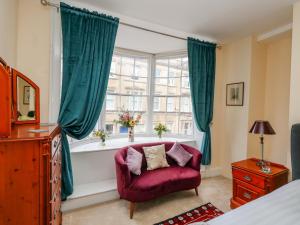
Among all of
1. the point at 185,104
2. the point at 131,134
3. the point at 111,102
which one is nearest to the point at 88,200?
the point at 131,134

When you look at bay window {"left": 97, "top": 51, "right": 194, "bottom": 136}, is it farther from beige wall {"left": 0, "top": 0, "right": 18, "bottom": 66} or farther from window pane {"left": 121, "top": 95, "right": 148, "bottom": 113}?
beige wall {"left": 0, "top": 0, "right": 18, "bottom": 66}

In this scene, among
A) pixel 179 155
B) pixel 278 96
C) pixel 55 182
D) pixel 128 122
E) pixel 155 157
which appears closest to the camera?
pixel 55 182

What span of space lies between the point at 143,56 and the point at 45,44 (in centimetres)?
197

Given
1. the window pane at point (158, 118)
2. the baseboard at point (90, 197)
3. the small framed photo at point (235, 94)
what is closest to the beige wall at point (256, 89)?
the small framed photo at point (235, 94)

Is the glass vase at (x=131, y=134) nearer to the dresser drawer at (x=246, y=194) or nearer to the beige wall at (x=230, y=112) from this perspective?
the beige wall at (x=230, y=112)

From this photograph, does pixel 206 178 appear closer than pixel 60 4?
No

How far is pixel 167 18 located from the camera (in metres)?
2.64

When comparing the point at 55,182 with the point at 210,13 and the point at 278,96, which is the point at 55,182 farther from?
the point at 278,96

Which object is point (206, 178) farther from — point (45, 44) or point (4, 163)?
point (45, 44)

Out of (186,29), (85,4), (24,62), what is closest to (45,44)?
(24,62)

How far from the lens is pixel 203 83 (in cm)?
326

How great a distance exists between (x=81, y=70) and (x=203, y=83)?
7.07 feet

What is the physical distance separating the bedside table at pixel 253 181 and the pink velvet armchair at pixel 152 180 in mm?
551

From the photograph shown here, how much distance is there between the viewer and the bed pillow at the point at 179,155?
9.30 ft
